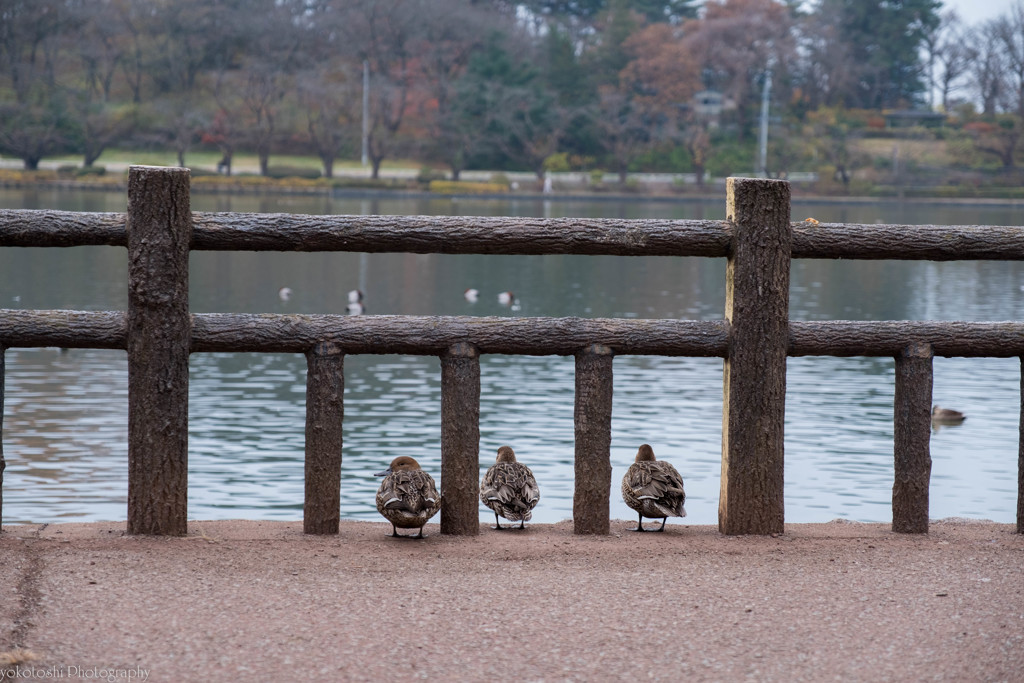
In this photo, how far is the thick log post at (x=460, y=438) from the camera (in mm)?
5031

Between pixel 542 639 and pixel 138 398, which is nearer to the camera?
pixel 542 639

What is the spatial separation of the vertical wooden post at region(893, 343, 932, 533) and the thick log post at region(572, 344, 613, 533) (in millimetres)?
1283

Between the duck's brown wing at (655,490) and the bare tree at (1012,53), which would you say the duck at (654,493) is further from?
the bare tree at (1012,53)

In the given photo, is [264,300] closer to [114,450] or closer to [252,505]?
[114,450]

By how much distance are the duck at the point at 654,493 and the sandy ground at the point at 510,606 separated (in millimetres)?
377

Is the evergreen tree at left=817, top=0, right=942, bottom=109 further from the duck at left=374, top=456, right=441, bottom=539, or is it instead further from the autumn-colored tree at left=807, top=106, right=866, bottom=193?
the duck at left=374, top=456, right=441, bottom=539

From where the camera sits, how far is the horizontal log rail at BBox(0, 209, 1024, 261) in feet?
16.1

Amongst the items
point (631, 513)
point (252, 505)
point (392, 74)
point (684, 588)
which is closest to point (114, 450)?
point (252, 505)

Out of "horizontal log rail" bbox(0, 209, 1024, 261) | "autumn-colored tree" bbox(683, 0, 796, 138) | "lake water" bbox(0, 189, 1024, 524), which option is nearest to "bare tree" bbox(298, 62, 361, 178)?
"autumn-colored tree" bbox(683, 0, 796, 138)

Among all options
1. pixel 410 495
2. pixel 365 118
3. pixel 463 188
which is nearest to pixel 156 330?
pixel 410 495

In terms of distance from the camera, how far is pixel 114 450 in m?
10.6

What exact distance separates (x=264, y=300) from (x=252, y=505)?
14799 millimetres

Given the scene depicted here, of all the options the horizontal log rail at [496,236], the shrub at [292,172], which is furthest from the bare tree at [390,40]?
the horizontal log rail at [496,236]

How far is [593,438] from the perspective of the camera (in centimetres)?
516
